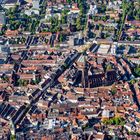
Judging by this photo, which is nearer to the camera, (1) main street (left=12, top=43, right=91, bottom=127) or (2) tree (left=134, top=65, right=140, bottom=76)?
(1) main street (left=12, top=43, right=91, bottom=127)

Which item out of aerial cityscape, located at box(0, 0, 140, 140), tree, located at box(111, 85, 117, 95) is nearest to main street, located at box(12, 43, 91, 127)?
aerial cityscape, located at box(0, 0, 140, 140)

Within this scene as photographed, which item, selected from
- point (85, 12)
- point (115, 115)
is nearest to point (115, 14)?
point (85, 12)

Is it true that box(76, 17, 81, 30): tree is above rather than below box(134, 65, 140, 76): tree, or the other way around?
above

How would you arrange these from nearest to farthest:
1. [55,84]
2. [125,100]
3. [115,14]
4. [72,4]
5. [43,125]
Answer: [43,125]
[125,100]
[55,84]
[115,14]
[72,4]

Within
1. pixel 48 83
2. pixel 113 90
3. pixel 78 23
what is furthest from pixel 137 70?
pixel 78 23

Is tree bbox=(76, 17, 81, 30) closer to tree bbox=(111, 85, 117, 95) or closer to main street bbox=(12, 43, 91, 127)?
main street bbox=(12, 43, 91, 127)

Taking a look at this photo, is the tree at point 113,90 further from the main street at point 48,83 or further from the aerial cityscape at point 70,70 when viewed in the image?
the main street at point 48,83

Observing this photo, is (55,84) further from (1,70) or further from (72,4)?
(72,4)

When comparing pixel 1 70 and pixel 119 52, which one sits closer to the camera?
pixel 1 70

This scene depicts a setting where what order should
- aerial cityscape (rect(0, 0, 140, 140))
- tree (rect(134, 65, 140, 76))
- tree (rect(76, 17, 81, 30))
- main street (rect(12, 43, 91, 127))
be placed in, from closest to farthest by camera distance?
aerial cityscape (rect(0, 0, 140, 140)) → main street (rect(12, 43, 91, 127)) → tree (rect(134, 65, 140, 76)) → tree (rect(76, 17, 81, 30))
